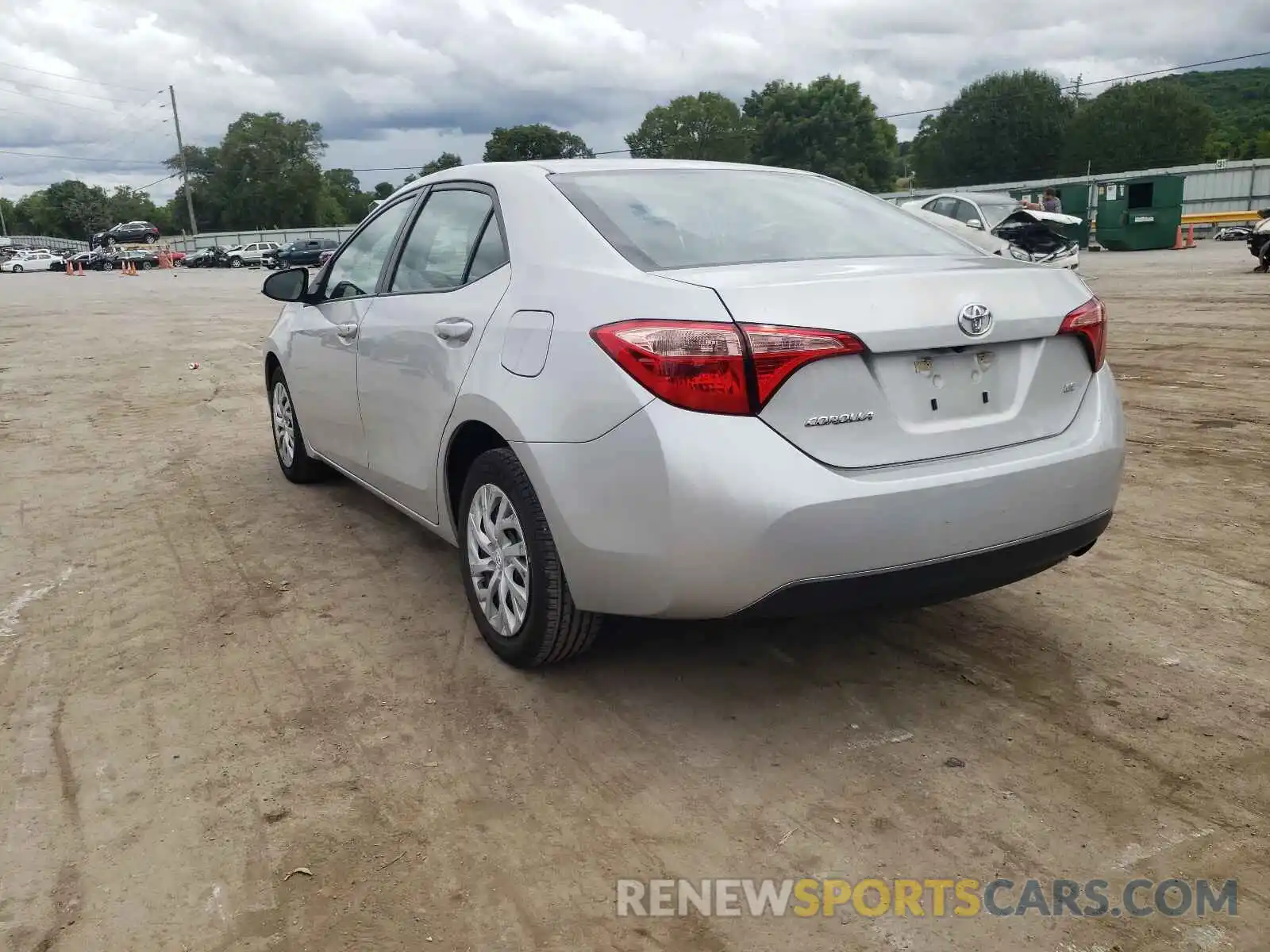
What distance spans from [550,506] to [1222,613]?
2.48m

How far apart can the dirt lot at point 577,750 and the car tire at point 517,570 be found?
14cm

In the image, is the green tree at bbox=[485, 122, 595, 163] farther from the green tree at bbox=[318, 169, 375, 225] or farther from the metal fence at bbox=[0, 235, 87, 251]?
the metal fence at bbox=[0, 235, 87, 251]

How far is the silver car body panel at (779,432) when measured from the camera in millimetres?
2590

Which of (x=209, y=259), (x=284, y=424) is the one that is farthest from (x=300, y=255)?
(x=284, y=424)

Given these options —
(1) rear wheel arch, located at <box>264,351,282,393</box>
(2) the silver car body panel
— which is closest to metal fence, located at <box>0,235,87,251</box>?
(1) rear wheel arch, located at <box>264,351,282,393</box>

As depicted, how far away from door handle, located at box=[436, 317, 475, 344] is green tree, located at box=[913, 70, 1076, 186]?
9367 centimetres

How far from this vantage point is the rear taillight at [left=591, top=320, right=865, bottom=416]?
102 inches

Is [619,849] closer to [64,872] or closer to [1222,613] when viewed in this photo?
[64,872]

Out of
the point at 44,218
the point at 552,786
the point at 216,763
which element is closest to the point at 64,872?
the point at 216,763

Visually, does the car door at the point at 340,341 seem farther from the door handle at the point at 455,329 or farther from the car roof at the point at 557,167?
the door handle at the point at 455,329

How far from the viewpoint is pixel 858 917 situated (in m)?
2.22

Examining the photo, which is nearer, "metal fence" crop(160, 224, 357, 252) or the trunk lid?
the trunk lid

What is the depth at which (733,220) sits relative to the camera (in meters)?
3.36

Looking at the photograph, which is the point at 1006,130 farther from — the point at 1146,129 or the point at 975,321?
the point at 975,321
